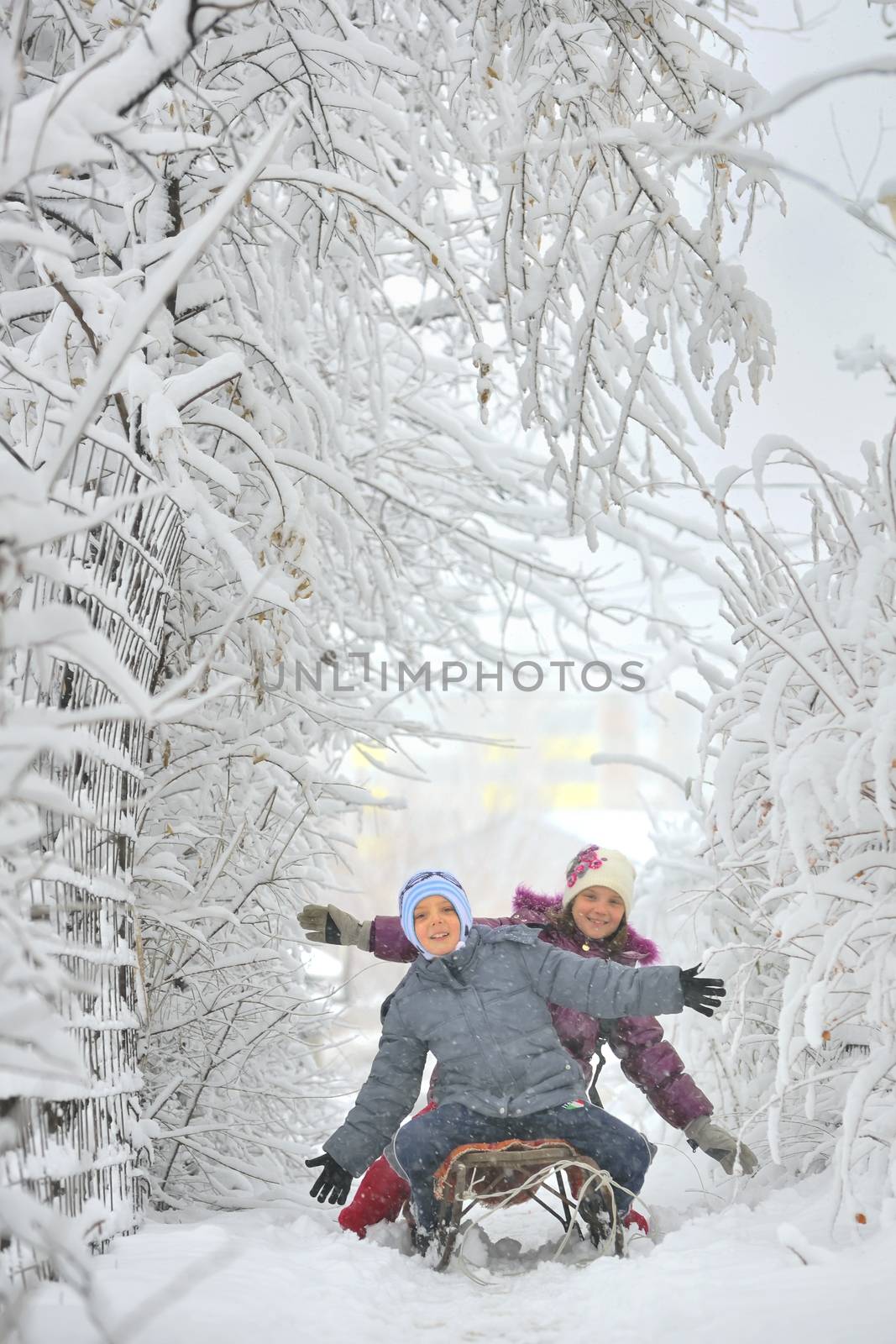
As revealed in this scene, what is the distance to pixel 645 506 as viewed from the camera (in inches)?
223

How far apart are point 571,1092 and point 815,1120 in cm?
59

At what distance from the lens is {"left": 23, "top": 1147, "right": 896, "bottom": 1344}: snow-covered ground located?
1.50 metres

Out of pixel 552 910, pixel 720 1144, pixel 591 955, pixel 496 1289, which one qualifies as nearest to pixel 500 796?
pixel 552 910

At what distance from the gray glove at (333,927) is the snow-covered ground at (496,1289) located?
2.61 feet

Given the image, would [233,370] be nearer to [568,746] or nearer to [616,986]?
[616,986]

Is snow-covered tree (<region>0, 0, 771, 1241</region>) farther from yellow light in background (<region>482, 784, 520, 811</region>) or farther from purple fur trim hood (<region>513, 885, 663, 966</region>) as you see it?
yellow light in background (<region>482, 784, 520, 811</region>)

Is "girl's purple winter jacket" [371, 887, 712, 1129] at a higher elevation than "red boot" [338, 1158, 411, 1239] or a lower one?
higher

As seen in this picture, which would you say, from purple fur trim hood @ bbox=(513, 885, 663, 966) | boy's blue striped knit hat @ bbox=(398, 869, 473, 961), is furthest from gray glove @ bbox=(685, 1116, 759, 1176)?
boy's blue striped knit hat @ bbox=(398, 869, 473, 961)

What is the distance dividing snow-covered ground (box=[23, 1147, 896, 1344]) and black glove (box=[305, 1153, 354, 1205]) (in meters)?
0.07

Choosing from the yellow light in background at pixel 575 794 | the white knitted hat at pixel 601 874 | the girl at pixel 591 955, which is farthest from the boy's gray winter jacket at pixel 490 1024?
the yellow light in background at pixel 575 794

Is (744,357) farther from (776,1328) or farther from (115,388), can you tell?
(776,1328)

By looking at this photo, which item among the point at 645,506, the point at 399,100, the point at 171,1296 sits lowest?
the point at 171,1296

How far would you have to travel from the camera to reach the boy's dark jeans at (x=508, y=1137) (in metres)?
2.71

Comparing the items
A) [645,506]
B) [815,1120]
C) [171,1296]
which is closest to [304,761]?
[815,1120]
